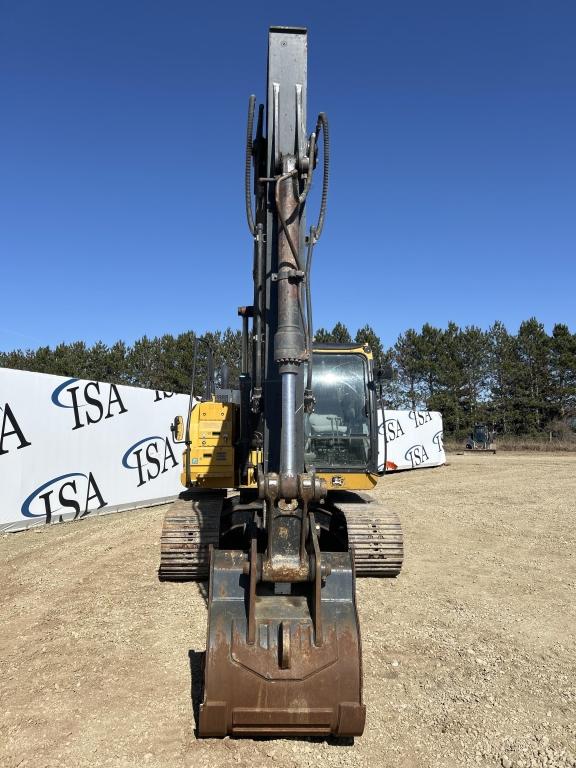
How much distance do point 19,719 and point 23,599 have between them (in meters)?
2.76

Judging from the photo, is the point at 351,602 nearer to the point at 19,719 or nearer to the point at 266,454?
the point at 266,454

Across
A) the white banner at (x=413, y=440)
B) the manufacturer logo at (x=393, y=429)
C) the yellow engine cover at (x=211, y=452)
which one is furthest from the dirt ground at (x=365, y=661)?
the white banner at (x=413, y=440)

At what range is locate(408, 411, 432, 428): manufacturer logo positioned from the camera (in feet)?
79.4

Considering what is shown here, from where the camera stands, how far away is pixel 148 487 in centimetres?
1333

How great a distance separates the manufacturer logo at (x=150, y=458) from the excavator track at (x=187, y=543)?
263 inches

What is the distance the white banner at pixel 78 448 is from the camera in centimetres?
1004

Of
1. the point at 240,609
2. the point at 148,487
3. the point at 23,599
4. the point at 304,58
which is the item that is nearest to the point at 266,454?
the point at 240,609

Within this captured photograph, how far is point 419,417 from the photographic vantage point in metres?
24.6

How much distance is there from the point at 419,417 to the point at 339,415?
17.9m

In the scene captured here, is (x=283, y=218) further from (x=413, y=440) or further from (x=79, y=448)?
(x=413, y=440)

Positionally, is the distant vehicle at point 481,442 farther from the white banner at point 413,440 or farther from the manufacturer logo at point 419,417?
the manufacturer logo at point 419,417

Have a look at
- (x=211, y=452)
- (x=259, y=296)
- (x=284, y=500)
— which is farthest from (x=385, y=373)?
(x=284, y=500)

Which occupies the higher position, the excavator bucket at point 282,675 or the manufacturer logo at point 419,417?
the manufacturer logo at point 419,417

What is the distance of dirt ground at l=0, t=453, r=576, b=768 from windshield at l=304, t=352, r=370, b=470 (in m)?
1.55
